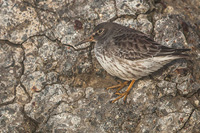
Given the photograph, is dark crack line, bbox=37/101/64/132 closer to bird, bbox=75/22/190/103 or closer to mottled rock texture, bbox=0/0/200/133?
mottled rock texture, bbox=0/0/200/133

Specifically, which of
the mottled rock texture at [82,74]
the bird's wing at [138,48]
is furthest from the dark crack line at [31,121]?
the bird's wing at [138,48]

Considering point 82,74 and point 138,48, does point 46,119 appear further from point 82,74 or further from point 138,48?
point 138,48

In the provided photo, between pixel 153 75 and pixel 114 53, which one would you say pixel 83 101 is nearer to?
pixel 114 53

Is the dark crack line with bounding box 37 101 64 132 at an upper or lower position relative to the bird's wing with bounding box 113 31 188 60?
lower

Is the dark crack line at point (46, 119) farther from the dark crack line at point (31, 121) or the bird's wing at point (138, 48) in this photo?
the bird's wing at point (138, 48)

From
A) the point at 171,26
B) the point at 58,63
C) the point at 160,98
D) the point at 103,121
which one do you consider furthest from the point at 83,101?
the point at 171,26

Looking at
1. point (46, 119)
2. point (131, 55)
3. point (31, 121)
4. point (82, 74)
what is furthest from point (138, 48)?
point (31, 121)

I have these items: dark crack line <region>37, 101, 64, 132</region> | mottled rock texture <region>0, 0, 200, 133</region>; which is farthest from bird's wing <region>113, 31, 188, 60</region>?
dark crack line <region>37, 101, 64, 132</region>
